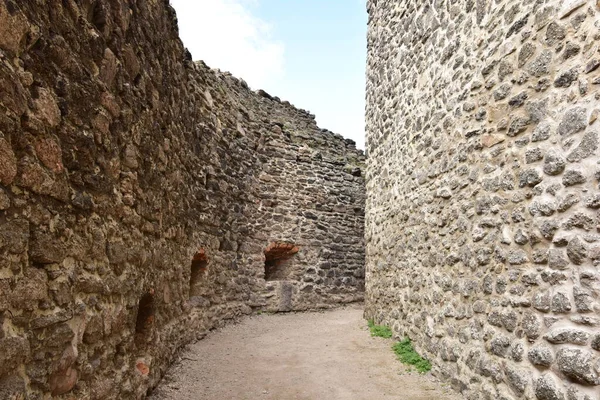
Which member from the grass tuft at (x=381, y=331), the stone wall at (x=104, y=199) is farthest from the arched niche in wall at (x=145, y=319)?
the grass tuft at (x=381, y=331)

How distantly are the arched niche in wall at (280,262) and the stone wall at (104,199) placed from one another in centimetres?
162

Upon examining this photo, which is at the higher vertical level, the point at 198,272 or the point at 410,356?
the point at 198,272

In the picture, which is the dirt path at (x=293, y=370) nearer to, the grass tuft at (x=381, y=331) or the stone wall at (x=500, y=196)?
the grass tuft at (x=381, y=331)

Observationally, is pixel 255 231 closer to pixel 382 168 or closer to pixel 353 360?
Answer: pixel 382 168

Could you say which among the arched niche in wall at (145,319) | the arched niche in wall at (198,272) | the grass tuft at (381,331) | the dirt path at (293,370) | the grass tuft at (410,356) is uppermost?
the arched niche in wall at (198,272)

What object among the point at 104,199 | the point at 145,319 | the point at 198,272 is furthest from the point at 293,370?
the point at 104,199

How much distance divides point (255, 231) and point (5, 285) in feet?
20.6

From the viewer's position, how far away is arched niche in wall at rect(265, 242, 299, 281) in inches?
332

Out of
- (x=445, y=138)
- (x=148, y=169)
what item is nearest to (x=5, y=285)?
(x=148, y=169)

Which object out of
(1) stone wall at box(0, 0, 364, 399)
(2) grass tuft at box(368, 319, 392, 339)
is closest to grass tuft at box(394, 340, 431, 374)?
(2) grass tuft at box(368, 319, 392, 339)

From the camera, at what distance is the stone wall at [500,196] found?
99.3 inches

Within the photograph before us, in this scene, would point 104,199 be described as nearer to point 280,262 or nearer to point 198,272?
point 198,272

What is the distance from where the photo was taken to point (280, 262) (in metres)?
8.61

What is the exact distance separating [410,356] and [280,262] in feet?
14.3
